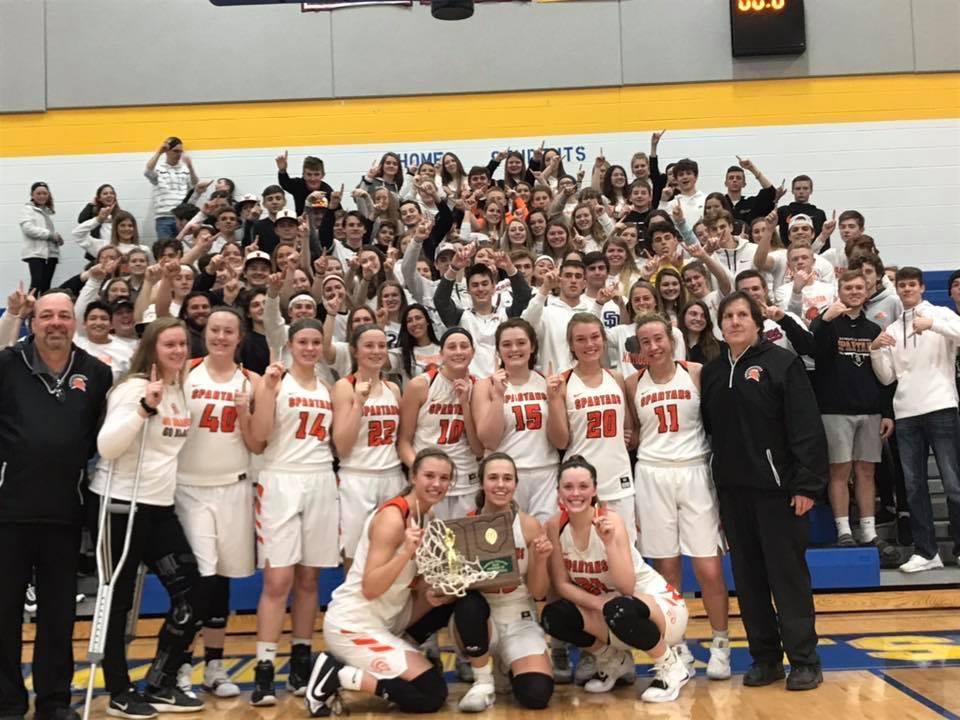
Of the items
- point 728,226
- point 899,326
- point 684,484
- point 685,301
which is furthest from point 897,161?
point 684,484

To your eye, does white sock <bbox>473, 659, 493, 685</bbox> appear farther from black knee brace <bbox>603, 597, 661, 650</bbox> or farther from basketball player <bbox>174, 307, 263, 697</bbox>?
basketball player <bbox>174, 307, 263, 697</bbox>

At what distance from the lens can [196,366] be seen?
19.2ft

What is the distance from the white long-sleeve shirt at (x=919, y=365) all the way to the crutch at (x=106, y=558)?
525cm

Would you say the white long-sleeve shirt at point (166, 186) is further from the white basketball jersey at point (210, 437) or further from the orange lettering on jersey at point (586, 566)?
the orange lettering on jersey at point (586, 566)

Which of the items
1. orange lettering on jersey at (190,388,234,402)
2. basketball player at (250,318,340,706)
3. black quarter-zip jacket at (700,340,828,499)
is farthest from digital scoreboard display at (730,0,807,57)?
orange lettering on jersey at (190,388,234,402)

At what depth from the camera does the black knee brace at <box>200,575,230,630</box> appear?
558 centimetres

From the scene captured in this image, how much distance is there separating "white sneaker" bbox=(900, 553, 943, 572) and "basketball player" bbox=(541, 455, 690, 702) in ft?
9.13

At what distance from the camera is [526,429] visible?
20.5 feet

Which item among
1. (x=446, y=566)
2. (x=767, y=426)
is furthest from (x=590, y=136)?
(x=446, y=566)

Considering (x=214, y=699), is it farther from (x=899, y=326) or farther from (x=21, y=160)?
(x=21, y=160)

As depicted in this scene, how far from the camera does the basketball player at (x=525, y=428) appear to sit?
6195 mm

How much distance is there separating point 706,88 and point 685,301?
868 centimetres

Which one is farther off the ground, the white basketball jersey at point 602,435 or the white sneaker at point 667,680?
the white basketball jersey at point 602,435

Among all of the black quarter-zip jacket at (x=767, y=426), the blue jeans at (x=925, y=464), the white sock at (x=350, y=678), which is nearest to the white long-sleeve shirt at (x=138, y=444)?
the white sock at (x=350, y=678)
